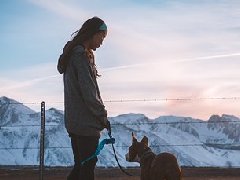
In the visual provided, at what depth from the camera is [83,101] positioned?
7352 millimetres

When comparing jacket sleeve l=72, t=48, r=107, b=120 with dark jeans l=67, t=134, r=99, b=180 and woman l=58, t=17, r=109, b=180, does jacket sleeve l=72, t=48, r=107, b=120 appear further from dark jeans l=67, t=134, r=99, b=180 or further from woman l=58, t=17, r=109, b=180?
dark jeans l=67, t=134, r=99, b=180

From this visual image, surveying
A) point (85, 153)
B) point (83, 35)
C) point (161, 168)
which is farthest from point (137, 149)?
point (83, 35)

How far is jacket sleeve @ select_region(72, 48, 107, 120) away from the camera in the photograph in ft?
23.8

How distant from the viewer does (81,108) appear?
7348 mm

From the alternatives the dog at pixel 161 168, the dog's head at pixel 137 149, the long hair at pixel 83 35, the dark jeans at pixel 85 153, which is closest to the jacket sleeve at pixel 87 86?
the long hair at pixel 83 35

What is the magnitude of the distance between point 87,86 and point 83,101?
198 millimetres

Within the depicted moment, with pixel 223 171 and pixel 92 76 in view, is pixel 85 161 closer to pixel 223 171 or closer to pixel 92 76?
pixel 92 76

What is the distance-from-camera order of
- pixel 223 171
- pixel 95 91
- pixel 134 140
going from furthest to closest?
pixel 223 171
pixel 134 140
pixel 95 91

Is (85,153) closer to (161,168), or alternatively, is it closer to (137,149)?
(161,168)

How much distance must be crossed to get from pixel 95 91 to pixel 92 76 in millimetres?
196

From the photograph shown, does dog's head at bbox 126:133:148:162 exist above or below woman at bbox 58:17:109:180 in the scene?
below

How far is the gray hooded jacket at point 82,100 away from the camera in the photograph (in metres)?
7.28

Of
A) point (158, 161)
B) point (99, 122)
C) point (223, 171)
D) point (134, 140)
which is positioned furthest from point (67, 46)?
point (223, 171)

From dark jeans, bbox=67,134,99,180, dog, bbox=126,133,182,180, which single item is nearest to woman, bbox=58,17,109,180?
dark jeans, bbox=67,134,99,180
